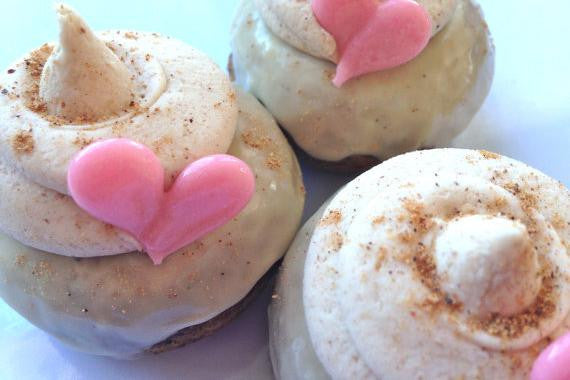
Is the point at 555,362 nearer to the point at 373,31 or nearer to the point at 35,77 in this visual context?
the point at 373,31

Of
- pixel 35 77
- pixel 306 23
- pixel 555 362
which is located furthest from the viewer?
pixel 306 23

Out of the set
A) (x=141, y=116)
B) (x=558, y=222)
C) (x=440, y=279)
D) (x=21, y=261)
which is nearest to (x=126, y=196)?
(x=141, y=116)

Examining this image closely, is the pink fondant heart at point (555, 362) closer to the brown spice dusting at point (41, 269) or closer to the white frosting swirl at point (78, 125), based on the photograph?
the white frosting swirl at point (78, 125)

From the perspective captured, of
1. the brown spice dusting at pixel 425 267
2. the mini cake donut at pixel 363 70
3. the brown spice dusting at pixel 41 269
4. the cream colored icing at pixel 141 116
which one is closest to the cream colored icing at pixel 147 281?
the brown spice dusting at pixel 41 269

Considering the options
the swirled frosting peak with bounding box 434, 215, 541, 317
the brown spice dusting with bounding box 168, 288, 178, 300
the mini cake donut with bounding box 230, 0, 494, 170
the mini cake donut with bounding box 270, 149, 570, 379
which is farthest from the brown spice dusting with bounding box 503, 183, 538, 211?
the brown spice dusting with bounding box 168, 288, 178, 300

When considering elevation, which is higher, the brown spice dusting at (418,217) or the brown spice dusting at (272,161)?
the brown spice dusting at (418,217)

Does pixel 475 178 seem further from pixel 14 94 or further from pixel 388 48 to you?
pixel 14 94
